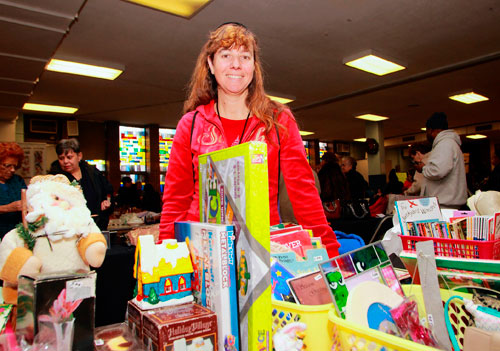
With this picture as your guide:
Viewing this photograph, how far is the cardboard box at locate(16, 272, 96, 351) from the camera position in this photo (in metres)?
0.62

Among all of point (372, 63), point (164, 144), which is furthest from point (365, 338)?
point (164, 144)

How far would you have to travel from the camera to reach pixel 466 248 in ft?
3.61

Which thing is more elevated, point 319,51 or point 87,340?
point 319,51

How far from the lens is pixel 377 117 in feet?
34.0

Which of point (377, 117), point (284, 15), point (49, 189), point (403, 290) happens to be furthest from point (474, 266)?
point (377, 117)

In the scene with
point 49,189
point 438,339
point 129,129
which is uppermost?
point 129,129

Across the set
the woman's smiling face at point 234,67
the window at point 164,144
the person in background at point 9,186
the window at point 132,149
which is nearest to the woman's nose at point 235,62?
the woman's smiling face at point 234,67

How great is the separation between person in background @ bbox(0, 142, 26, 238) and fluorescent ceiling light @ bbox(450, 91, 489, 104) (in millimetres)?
8532

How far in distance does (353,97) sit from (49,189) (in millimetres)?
7809

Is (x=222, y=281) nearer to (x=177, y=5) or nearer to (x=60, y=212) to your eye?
(x=60, y=212)

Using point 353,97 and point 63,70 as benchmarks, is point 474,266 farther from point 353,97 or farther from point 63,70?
point 353,97

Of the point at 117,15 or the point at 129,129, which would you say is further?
the point at 129,129

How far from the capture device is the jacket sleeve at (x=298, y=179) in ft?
3.99

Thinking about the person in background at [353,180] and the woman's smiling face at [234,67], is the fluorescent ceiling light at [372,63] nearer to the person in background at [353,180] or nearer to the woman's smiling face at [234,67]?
the person in background at [353,180]
